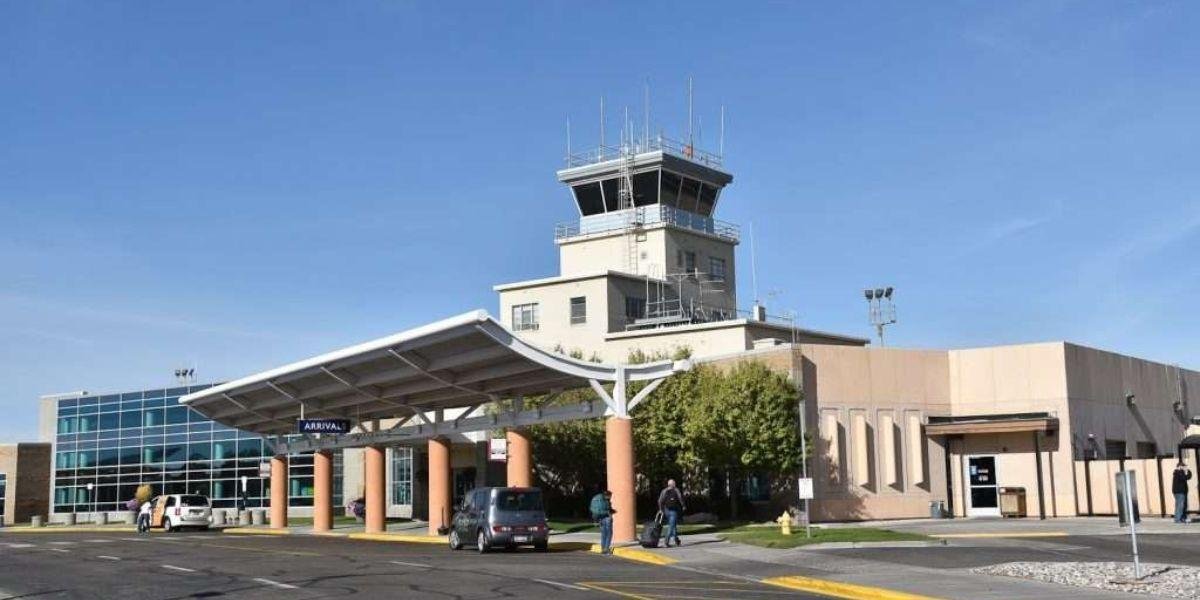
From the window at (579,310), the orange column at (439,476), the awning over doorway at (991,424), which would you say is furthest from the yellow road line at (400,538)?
the window at (579,310)

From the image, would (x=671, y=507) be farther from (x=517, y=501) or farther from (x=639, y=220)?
(x=639, y=220)

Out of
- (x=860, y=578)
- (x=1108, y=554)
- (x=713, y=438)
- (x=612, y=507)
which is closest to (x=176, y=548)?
(x=612, y=507)

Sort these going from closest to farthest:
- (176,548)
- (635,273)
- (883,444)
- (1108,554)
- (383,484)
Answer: (1108,554), (176,548), (883,444), (383,484), (635,273)

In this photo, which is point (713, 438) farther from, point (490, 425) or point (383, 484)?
point (383, 484)

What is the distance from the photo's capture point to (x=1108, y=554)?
89.6 feet

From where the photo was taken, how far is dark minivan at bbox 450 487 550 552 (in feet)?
105

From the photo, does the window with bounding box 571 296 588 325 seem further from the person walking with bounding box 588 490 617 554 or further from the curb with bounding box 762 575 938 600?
the curb with bounding box 762 575 938 600

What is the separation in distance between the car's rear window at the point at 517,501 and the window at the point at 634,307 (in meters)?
32.9

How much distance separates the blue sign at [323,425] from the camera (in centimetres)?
4471

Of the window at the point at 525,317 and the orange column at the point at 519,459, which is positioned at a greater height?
the window at the point at 525,317

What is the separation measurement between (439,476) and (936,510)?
17.6 meters

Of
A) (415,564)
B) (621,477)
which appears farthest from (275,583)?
(621,477)

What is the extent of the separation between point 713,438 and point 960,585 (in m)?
20.5

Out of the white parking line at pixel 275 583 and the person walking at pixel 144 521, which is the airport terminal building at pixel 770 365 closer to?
the person walking at pixel 144 521
